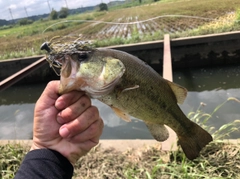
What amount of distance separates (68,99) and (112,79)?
264mm

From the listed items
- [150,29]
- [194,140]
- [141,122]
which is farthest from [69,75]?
[150,29]

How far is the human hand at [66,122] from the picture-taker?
139cm

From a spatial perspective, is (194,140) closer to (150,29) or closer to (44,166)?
(44,166)

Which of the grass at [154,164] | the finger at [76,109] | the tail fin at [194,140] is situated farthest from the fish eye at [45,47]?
the grass at [154,164]

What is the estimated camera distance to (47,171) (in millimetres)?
1494

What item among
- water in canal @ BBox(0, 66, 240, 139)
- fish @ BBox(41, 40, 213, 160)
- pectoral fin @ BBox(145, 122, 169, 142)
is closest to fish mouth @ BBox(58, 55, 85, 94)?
fish @ BBox(41, 40, 213, 160)

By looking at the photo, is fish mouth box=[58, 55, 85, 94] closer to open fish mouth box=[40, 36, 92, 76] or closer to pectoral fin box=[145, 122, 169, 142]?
open fish mouth box=[40, 36, 92, 76]

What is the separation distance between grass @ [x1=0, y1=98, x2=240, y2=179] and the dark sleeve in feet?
4.48

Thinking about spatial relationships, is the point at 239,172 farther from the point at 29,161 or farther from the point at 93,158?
the point at 29,161

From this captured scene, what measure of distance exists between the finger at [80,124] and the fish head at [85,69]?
156mm

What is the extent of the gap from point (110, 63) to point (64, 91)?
27cm

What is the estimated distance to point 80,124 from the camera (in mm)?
1403

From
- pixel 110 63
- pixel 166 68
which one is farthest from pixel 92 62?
pixel 166 68

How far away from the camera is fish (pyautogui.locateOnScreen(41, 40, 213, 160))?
1.29m
